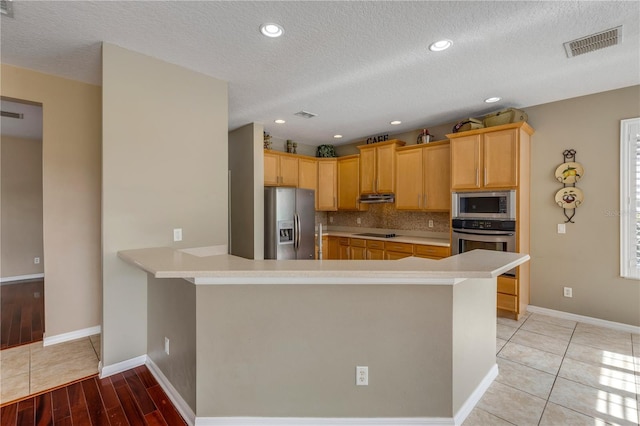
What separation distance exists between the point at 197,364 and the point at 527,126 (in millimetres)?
4180

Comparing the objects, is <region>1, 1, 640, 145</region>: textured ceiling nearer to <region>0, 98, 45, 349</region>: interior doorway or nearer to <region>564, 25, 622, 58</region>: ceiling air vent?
<region>564, 25, 622, 58</region>: ceiling air vent

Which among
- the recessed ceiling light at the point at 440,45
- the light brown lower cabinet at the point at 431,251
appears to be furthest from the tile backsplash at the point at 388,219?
the recessed ceiling light at the point at 440,45

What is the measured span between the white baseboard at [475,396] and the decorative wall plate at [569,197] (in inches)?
91.2

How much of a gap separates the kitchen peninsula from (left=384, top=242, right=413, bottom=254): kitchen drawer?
266 cm

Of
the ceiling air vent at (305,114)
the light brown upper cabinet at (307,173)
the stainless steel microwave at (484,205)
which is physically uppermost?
the ceiling air vent at (305,114)

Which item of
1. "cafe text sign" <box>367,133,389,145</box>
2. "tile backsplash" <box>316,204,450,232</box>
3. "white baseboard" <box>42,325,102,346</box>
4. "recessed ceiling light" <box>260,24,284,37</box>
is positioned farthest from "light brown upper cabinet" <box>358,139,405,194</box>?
"white baseboard" <box>42,325,102,346</box>

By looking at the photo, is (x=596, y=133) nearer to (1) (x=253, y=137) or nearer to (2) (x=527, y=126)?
(2) (x=527, y=126)

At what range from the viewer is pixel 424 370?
1.75 metres

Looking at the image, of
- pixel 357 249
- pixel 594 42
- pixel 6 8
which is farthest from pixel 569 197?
pixel 6 8

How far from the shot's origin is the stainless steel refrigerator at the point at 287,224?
4.57 m

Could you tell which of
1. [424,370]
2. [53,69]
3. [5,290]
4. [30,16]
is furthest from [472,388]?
[5,290]

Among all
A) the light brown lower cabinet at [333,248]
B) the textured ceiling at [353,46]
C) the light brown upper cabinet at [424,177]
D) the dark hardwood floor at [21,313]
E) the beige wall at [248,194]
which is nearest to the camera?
the textured ceiling at [353,46]

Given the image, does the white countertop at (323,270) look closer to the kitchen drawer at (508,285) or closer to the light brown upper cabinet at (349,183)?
the kitchen drawer at (508,285)

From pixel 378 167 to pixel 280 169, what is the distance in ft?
5.59
